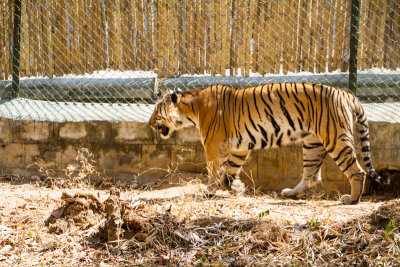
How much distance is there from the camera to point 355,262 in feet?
12.1

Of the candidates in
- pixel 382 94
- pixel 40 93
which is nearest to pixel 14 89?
pixel 40 93

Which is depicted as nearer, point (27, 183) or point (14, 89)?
point (27, 183)

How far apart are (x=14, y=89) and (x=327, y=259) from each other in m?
5.82

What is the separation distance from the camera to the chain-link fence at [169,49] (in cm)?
713

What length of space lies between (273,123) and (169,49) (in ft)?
8.22

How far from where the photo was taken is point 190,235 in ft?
13.6

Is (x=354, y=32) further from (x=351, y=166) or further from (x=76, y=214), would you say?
(x=76, y=214)

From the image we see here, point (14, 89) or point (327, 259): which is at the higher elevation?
point (14, 89)

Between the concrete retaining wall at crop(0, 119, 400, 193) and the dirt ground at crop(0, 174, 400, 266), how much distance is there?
152 cm

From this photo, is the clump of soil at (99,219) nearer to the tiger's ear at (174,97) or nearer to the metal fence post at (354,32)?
the tiger's ear at (174,97)

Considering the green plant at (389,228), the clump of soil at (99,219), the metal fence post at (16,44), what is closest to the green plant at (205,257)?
the clump of soil at (99,219)

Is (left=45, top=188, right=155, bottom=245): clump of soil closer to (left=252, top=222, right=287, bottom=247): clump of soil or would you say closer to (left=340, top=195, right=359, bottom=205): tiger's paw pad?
(left=252, top=222, right=287, bottom=247): clump of soil

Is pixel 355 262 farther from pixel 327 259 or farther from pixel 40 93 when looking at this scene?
pixel 40 93

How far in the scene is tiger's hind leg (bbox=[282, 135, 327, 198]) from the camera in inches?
238
